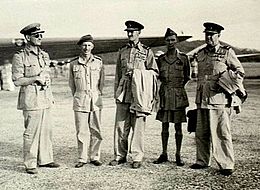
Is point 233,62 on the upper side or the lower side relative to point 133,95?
upper

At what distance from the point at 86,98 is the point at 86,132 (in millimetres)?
406

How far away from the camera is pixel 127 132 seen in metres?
4.43

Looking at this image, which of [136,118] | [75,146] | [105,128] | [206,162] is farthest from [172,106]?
[105,128]

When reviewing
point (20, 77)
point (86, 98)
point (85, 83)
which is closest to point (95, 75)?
point (85, 83)

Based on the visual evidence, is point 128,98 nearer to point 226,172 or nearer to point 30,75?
point 30,75

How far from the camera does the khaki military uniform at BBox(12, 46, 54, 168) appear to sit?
4098mm

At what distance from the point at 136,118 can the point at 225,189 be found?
4.50ft

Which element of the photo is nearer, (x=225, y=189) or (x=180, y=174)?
(x=225, y=189)

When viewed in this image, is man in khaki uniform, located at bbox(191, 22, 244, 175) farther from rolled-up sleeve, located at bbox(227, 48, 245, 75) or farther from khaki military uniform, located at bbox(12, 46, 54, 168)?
khaki military uniform, located at bbox(12, 46, 54, 168)

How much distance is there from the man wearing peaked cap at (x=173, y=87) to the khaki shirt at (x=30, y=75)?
1.36 m

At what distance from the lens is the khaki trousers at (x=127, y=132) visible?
434cm

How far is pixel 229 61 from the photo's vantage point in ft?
13.2

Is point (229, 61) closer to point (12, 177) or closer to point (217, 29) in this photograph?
point (217, 29)

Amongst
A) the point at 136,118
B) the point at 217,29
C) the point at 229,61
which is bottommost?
the point at 136,118
